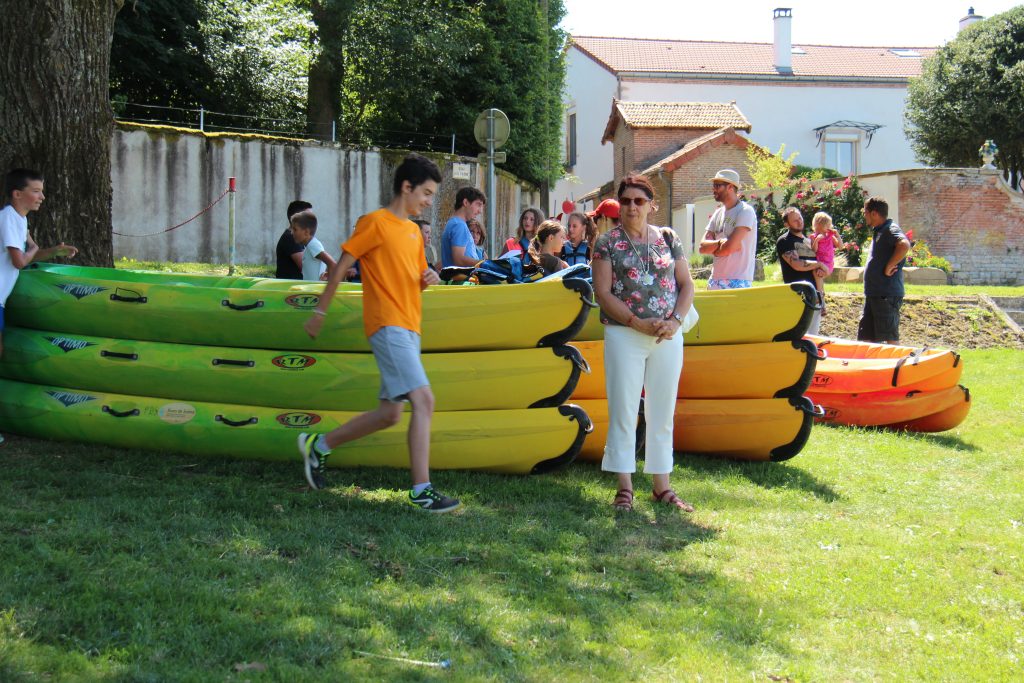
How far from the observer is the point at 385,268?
17.8ft

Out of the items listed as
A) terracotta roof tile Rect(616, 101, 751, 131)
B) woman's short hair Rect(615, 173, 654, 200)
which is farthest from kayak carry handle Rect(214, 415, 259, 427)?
terracotta roof tile Rect(616, 101, 751, 131)

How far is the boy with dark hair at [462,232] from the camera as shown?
8500 millimetres

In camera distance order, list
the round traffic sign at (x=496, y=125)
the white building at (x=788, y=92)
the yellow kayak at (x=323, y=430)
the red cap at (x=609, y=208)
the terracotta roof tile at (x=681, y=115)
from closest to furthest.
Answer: the yellow kayak at (x=323, y=430), the red cap at (x=609, y=208), the round traffic sign at (x=496, y=125), the terracotta roof tile at (x=681, y=115), the white building at (x=788, y=92)

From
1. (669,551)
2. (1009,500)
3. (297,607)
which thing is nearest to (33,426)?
(297,607)

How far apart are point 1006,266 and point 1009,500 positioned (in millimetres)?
25726

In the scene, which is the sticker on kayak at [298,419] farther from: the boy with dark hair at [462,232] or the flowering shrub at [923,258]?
the flowering shrub at [923,258]

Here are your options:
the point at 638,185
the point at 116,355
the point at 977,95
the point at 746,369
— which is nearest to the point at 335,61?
the point at 116,355

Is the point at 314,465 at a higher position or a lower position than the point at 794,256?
lower

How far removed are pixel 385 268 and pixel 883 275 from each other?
21.5ft

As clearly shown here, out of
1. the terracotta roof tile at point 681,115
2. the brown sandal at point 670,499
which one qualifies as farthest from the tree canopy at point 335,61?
the terracotta roof tile at point 681,115

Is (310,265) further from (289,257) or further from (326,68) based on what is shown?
(326,68)

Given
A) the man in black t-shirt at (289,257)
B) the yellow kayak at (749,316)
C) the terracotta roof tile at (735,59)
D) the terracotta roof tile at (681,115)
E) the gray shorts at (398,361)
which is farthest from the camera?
the terracotta roof tile at (735,59)

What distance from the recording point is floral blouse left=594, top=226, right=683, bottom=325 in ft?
19.4

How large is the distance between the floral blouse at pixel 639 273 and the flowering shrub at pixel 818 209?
1961 centimetres
